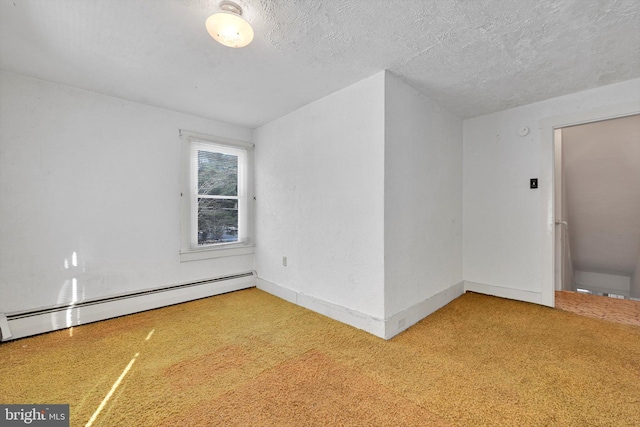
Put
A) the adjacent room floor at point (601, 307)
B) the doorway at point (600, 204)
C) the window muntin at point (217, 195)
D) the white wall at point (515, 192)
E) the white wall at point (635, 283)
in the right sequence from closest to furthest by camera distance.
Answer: the adjacent room floor at point (601, 307) → the white wall at point (515, 192) → the window muntin at point (217, 195) → the doorway at point (600, 204) → the white wall at point (635, 283)

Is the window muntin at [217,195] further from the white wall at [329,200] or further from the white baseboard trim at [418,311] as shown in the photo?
the white baseboard trim at [418,311]

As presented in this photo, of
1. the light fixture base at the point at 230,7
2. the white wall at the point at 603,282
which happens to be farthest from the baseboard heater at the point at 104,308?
the white wall at the point at 603,282

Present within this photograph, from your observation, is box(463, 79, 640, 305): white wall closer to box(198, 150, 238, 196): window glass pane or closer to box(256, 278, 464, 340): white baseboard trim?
box(256, 278, 464, 340): white baseboard trim

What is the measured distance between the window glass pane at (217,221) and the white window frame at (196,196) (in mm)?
64

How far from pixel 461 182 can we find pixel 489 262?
3.75 feet

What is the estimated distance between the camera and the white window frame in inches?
135

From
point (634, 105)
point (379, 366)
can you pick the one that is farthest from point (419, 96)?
point (379, 366)

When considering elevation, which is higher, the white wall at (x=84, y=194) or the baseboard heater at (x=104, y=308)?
the white wall at (x=84, y=194)

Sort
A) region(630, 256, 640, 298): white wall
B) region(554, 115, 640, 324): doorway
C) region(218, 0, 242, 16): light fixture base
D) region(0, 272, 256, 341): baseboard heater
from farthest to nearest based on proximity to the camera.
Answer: region(630, 256, 640, 298): white wall < region(554, 115, 640, 324): doorway < region(0, 272, 256, 341): baseboard heater < region(218, 0, 242, 16): light fixture base

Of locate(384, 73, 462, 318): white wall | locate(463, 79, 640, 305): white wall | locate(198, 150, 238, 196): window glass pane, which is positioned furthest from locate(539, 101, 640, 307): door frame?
locate(198, 150, 238, 196): window glass pane

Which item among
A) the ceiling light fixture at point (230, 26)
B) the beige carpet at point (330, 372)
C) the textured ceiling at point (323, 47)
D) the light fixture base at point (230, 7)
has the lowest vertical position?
the beige carpet at point (330, 372)

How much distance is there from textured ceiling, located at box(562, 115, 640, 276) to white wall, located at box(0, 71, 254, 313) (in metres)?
5.76

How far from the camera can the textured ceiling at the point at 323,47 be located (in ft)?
5.34

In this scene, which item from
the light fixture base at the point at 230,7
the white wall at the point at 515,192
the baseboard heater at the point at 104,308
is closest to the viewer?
the light fixture base at the point at 230,7
